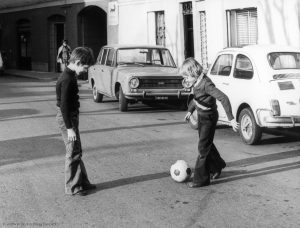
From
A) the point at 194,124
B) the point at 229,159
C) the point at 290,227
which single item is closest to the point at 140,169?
the point at 229,159

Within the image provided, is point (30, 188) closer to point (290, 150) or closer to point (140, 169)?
point (140, 169)

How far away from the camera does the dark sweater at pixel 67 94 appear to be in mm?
6238

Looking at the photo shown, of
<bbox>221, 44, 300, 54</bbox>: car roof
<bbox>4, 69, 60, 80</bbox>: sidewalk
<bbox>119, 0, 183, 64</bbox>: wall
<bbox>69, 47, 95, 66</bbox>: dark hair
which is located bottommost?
<bbox>69, 47, 95, 66</bbox>: dark hair

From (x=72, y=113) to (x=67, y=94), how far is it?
23cm

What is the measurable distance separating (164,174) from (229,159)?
1.35 m

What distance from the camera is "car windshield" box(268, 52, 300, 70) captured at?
9.72 m

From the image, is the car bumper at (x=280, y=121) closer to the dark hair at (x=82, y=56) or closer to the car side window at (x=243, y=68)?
the car side window at (x=243, y=68)

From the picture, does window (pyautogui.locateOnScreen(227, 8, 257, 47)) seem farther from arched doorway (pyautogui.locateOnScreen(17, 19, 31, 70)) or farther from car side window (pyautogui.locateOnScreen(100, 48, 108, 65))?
arched doorway (pyautogui.locateOnScreen(17, 19, 31, 70))

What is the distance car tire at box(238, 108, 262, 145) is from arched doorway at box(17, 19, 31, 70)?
27157mm

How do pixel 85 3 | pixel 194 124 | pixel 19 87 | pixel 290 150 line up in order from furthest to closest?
pixel 85 3 → pixel 19 87 → pixel 194 124 → pixel 290 150

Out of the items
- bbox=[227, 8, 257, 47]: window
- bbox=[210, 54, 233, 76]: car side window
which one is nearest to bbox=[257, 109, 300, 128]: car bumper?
bbox=[210, 54, 233, 76]: car side window

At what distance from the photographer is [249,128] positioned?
9477 mm

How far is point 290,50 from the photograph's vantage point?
10.0 metres

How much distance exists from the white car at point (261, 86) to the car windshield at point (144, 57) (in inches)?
190
